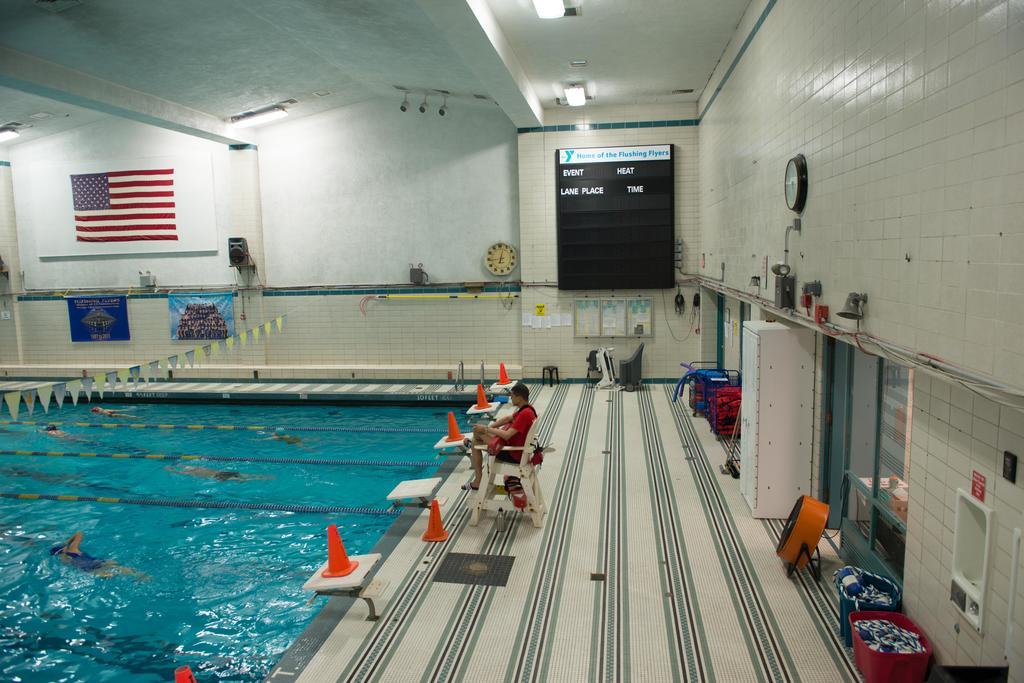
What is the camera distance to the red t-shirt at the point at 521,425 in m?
6.00

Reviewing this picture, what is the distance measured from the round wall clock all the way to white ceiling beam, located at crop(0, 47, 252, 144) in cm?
900

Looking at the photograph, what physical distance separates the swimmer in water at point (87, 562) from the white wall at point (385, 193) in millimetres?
7917

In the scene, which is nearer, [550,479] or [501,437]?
[501,437]

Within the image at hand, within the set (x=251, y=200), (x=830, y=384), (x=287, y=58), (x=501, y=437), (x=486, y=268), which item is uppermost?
(x=287, y=58)

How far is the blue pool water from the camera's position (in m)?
4.90

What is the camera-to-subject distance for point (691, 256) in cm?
1209

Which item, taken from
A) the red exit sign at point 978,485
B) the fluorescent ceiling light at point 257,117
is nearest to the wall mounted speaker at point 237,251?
the fluorescent ceiling light at point 257,117

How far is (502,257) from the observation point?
512 inches

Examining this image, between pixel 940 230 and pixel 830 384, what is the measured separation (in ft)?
8.17

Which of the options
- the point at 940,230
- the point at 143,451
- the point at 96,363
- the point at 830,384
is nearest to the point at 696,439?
the point at 830,384

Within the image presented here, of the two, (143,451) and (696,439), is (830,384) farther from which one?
(143,451)

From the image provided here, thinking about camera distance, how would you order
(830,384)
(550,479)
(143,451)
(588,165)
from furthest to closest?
(588,165), (143,451), (550,479), (830,384)

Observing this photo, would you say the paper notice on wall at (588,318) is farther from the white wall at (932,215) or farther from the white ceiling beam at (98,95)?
the white ceiling beam at (98,95)

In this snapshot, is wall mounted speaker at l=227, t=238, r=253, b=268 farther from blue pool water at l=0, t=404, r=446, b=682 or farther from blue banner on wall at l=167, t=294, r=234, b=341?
blue pool water at l=0, t=404, r=446, b=682
